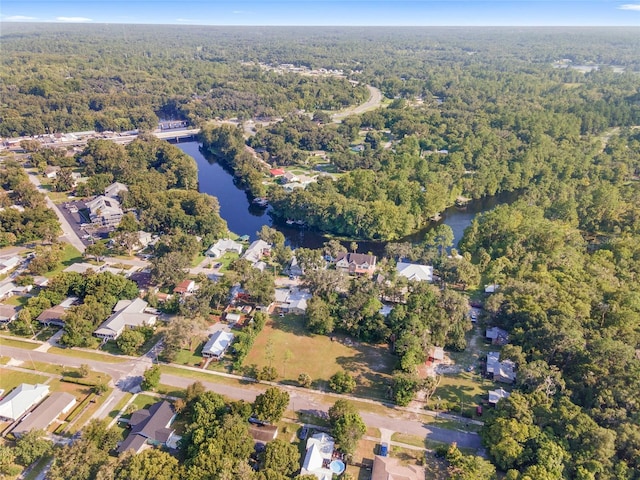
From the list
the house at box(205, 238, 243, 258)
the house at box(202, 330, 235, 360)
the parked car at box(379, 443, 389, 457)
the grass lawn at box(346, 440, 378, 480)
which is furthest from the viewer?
the house at box(205, 238, 243, 258)

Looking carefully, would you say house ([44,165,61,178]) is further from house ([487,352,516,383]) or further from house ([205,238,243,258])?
house ([487,352,516,383])

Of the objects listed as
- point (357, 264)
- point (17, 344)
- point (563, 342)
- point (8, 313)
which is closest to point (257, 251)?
point (357, 264)

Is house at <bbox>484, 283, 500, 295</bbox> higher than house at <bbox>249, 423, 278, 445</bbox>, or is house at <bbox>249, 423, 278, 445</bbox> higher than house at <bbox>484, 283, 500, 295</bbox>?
house at <bbox>249, 423, 278, 445</bbox>

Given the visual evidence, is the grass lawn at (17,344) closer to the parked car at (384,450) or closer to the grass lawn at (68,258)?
the grass lawn at (68,258)

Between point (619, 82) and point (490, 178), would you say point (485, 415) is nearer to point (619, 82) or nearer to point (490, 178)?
point (490, 178)

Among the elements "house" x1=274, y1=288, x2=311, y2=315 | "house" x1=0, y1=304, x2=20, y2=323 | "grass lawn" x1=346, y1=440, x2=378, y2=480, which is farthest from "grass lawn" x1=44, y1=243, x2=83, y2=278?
"grass lawn" x1=346, y1=440, x2=378, y2=480

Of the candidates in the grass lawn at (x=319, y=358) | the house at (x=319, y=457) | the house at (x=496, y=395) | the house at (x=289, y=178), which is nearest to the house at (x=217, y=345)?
the grass lawn at (x=319, y=358)

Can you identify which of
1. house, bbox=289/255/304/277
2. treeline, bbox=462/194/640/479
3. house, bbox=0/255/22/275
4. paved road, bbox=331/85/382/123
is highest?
paved road, bbox=331/85/382/123
